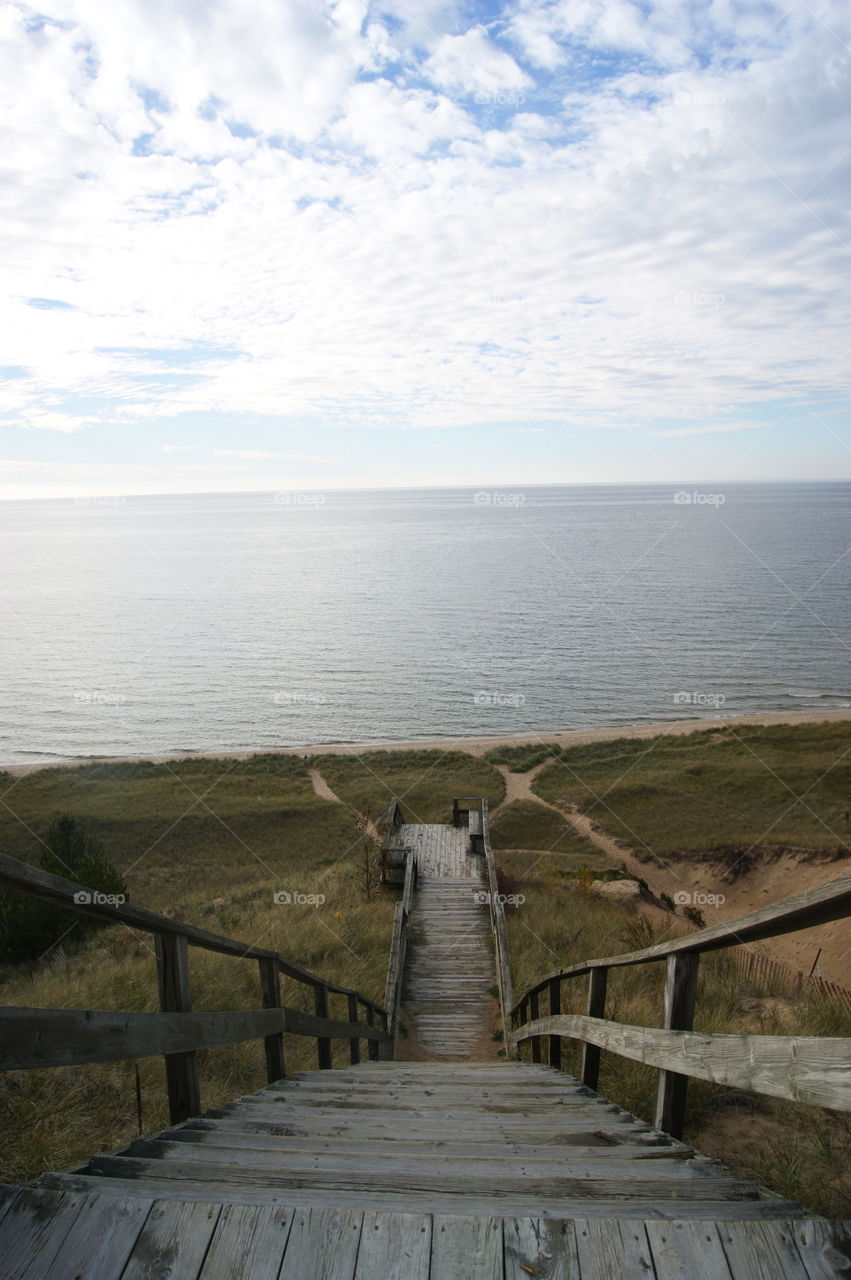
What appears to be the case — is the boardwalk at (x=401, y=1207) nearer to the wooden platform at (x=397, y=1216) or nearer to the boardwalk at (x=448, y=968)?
the wooden platform at (x=397, y=1216)

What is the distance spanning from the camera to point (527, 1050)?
319 inches

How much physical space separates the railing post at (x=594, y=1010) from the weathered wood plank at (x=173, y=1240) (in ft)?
8.78

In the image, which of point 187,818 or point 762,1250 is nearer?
point 762,1250

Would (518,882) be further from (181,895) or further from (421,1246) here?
(421,1246)

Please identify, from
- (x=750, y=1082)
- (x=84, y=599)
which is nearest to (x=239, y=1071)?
(x=750, y=1082)

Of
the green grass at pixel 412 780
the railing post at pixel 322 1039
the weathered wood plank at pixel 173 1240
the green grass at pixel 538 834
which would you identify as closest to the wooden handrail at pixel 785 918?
the weathered wood plank at pixel 173 1240

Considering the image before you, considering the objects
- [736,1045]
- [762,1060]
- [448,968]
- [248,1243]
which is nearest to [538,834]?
[448,968]

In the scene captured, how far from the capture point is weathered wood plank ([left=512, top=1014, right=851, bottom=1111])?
5.71 feet

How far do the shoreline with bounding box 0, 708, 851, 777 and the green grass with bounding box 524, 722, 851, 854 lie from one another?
54.3 inches

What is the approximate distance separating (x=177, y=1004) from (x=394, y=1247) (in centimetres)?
162

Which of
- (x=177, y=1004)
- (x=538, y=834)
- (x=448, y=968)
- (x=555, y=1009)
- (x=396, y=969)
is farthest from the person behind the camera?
(x=538, y=834)

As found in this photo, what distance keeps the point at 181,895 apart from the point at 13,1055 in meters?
21.6

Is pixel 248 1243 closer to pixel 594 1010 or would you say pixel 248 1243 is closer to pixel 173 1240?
pixel 173 1240

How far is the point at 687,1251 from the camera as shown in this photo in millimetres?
1739
